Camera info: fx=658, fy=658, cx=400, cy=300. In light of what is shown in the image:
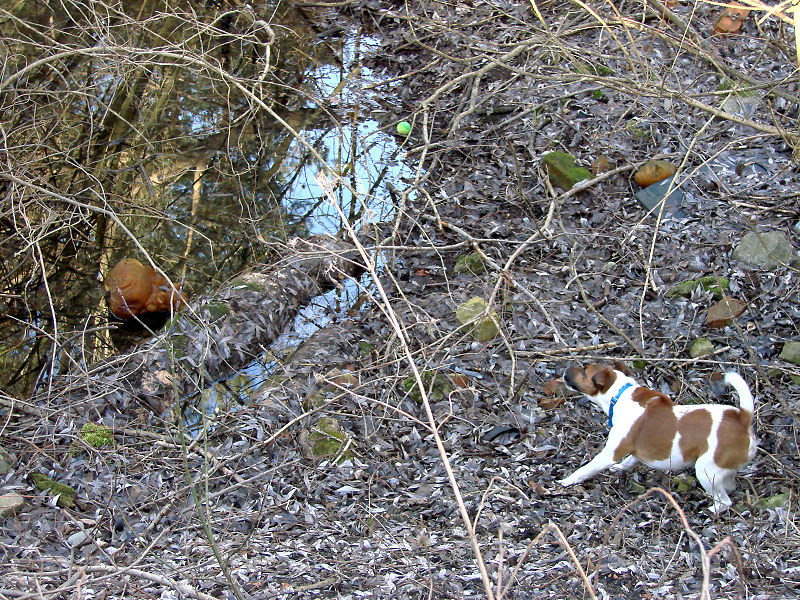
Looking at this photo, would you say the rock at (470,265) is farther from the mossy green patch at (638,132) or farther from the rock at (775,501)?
the rock at (775,501)

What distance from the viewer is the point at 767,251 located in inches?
191

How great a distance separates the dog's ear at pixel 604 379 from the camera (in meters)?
3.85

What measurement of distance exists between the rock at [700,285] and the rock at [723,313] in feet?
0.62

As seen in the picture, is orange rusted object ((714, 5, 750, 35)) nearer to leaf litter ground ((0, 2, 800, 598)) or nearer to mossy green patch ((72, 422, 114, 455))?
leaf litter ground ((0, 2, 800, 598))

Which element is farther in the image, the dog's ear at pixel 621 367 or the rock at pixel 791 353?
the rock at pixel 791 353

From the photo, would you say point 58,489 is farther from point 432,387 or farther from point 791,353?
point 791,353

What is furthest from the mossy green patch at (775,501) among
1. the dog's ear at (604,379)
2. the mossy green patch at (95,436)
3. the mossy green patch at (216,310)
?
the mossy green patch at (216,310)

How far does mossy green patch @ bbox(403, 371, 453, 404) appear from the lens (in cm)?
451

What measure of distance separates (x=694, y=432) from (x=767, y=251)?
2.03 m

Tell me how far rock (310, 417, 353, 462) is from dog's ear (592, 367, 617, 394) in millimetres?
1557

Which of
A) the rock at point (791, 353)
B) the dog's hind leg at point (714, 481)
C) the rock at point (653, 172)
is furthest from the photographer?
the rock at point (653, 172)

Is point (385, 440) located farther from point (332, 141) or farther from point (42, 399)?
point (332, 141)

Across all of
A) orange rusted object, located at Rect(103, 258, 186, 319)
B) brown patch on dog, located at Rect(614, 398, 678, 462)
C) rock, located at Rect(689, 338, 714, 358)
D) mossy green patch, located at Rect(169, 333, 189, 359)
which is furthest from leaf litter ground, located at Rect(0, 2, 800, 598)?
orange rusted object, located at Rect(103, 258, 186, 319)

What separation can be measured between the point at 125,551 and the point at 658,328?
3705 millimetres
